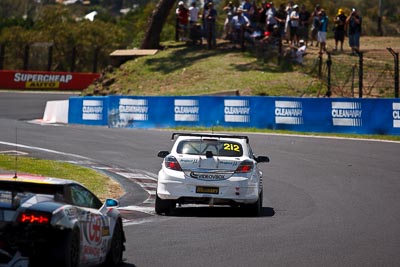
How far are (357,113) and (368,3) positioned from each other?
199 feet

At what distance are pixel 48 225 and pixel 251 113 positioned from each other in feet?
87.1

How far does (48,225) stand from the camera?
886 cm

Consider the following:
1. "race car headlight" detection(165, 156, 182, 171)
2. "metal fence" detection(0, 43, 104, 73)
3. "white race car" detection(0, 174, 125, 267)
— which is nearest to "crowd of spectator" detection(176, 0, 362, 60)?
"metal fence" detection(0, 43, 104, 73)

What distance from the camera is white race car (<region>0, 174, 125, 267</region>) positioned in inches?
344

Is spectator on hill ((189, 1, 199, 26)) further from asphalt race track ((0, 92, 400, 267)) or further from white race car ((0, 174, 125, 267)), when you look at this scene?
white race car ((0, 174, 125, 267))

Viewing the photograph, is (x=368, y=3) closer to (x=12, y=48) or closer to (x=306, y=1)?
(x=306, y=1)

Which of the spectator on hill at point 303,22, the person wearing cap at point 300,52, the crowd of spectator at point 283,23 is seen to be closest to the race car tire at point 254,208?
the crowd of spectator at point 283,23

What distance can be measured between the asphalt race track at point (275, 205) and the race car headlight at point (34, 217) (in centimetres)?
226

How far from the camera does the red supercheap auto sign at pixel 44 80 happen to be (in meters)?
58.6

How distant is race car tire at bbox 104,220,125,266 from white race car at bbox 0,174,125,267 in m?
0.26

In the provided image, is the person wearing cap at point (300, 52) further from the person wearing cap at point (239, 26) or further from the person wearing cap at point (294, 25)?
the person wearing cap at point (239, 26)

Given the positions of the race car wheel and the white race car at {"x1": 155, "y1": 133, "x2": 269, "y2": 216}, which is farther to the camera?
the white race car at {"x1": 155, "y1": 133, "x2": 269, "y2": 216}

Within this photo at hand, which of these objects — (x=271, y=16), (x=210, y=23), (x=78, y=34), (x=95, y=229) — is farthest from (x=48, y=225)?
(x=78, y=34)

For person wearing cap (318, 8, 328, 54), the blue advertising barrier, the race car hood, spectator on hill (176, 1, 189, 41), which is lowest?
the race car hood
